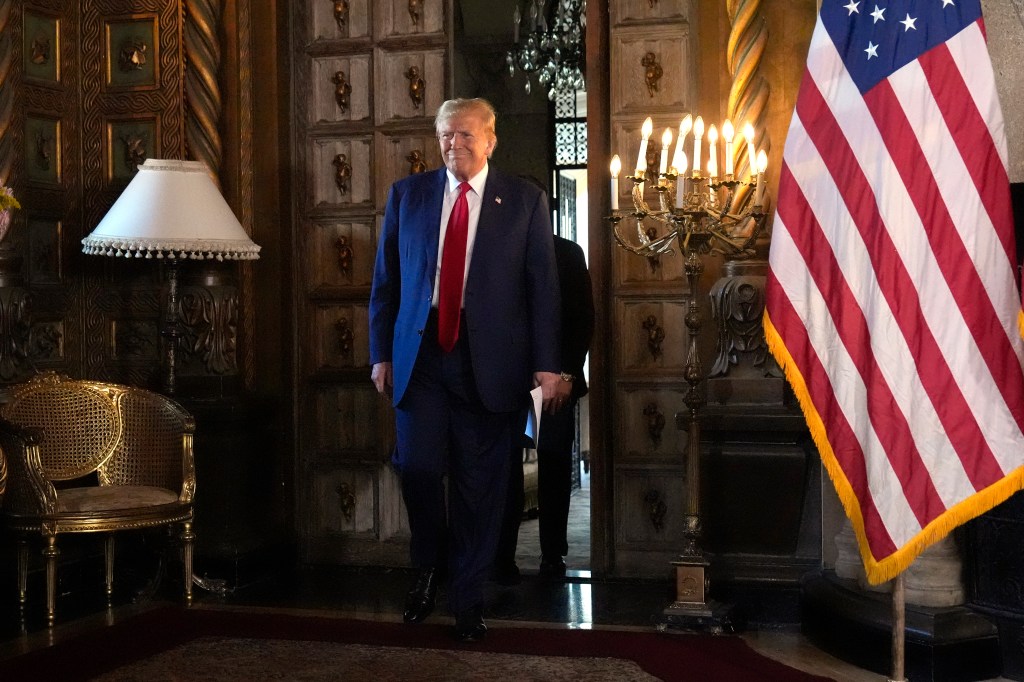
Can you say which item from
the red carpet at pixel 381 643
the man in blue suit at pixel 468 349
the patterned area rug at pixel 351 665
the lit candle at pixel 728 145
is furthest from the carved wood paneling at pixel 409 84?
the patterned area rug at pixel 351 665

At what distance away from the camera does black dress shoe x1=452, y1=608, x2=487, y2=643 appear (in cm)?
416

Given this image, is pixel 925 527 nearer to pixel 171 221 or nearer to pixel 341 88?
pixel 171 221

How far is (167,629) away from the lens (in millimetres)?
4406

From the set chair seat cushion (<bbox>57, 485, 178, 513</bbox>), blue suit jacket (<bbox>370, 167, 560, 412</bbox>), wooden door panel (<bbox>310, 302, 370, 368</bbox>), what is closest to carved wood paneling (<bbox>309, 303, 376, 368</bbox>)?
wooden door panel (<bbox>310, 302, 370, 368</bbox>)

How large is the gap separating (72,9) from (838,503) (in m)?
3.59

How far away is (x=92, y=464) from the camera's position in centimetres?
494

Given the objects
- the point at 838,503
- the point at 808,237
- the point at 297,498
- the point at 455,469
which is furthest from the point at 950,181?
the point at 297,498

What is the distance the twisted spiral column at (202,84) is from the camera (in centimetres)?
548

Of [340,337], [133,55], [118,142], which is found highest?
[133,55]

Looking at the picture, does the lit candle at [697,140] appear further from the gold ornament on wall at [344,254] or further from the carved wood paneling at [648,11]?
the gold ornament on wall at [344,254]

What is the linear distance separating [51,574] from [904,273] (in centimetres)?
292

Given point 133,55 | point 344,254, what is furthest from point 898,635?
point 133,55

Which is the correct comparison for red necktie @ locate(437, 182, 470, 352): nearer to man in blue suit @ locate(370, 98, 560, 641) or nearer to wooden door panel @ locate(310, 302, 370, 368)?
man in blue suit @ locate(370, 98, 560, 641)

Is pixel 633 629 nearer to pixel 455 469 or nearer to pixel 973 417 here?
pixel 455 469
